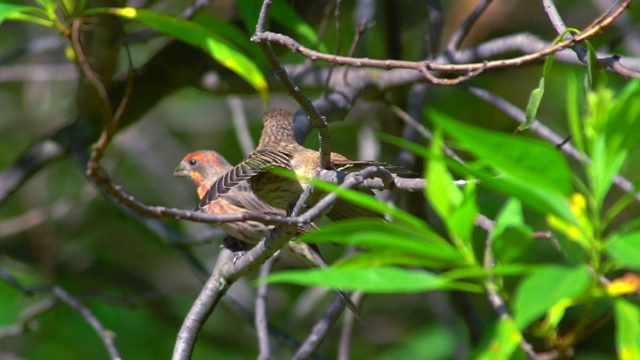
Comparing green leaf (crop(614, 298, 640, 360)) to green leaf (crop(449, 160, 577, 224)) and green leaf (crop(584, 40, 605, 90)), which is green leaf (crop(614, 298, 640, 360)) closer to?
green leaf (crop(449, 160, 577, 224))

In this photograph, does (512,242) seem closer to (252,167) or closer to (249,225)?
(252,167)

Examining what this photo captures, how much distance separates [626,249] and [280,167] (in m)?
2.57

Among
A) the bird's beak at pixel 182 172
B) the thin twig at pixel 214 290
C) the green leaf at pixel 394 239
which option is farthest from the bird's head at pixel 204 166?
the green leaf at pixel 394 239

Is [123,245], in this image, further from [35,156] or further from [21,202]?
[35,156]

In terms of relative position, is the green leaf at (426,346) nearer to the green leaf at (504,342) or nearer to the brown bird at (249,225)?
the brown bird at (249,225)

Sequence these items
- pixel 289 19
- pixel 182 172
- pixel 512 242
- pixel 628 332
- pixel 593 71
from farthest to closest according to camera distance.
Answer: pixel 182 172
pixel 289 19
pixel 593 71
pixel 512 242
pixel 628 332

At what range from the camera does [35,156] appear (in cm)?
543

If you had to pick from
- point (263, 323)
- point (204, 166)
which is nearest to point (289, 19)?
point (263, 323)

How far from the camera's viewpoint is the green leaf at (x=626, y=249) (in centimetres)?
170

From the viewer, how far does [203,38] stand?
4.39 m

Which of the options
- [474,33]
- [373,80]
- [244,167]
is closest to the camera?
[244,167]

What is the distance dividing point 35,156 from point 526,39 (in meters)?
2.85

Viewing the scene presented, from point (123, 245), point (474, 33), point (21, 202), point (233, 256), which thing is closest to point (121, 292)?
point (123, 245)

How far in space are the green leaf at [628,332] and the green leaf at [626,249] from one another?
94 millimetres
